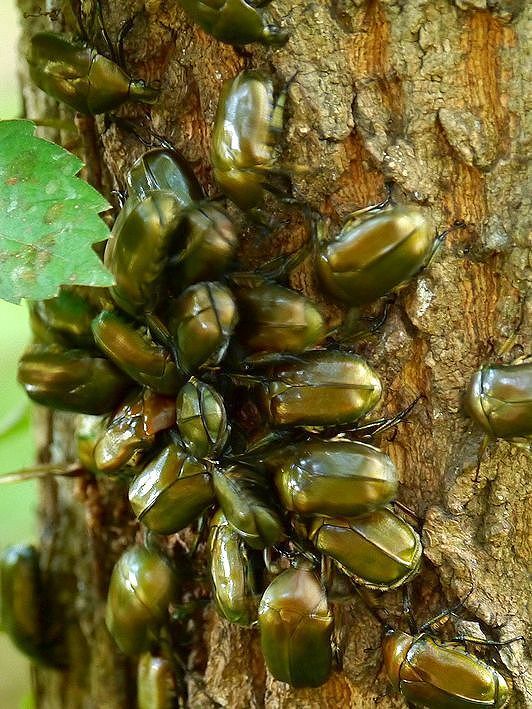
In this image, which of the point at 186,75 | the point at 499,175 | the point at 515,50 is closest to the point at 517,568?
the point at 499,175

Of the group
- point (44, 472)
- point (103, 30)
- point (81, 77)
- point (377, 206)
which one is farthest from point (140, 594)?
point (103, 30)

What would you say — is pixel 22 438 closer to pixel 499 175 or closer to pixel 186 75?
pixel 186 75

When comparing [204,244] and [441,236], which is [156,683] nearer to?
[204,244]

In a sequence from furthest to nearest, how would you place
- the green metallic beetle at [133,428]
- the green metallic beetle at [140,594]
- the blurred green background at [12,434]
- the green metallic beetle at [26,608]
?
the blurred green background at [12,434] < the green metallic beetle at [26,608] < the green metallic beetle at [140,594] < the green metallic beetle at [133,428]

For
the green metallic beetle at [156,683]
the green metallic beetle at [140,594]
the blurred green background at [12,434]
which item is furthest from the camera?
the blurred green background at [12,434]

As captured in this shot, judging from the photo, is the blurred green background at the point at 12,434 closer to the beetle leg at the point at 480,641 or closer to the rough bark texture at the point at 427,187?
the rough bark texture at the point at 427,187

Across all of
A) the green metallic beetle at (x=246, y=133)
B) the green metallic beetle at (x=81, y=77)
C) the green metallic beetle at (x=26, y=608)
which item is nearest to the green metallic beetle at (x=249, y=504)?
the green metallic beetle at (x=246, y=133)

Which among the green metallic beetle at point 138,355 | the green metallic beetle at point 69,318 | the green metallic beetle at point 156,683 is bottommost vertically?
the green metallic beetle at point 156,683
